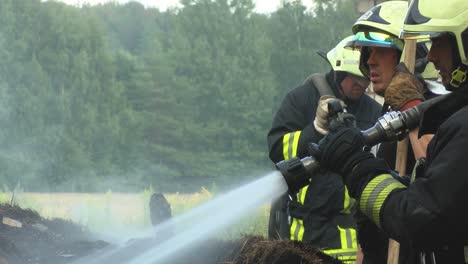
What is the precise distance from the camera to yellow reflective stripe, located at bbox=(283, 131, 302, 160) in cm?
471

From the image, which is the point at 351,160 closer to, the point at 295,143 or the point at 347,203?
the point at 295,143

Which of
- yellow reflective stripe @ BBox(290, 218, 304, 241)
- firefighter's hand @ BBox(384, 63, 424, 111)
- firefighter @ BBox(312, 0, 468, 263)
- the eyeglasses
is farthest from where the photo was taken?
yellow reflective stripe @ BBox(290, 218, 304, 241)

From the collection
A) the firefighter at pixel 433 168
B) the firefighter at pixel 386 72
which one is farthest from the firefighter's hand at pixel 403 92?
the firefighter at pixel 433 168

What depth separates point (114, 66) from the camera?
17.8 metres

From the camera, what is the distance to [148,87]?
19.9m

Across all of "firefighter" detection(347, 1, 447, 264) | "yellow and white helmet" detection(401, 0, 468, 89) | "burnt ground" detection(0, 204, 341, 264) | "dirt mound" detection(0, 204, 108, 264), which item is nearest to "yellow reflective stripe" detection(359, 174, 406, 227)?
"yellow and white helmet" detection(401, 0, 468, 89)

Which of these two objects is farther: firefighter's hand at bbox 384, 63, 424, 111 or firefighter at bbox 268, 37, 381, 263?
firefighter at bbox 268, 37, 381, 263

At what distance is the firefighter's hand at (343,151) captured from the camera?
2.64 metres

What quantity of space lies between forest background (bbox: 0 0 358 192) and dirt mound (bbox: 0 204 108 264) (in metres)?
3.91

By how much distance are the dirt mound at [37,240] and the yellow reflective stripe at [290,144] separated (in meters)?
3.72

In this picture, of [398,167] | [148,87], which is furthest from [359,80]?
[148,87]

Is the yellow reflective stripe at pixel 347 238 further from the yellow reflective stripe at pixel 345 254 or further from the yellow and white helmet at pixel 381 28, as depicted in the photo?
the yellow and white helmet at pixel 381 28

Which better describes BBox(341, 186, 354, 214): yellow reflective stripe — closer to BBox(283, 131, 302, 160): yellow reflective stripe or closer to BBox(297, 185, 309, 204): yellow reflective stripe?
BBox(297, 185, 309, 204): yellow reflective stripe

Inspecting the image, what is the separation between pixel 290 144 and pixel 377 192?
2.20 metres
